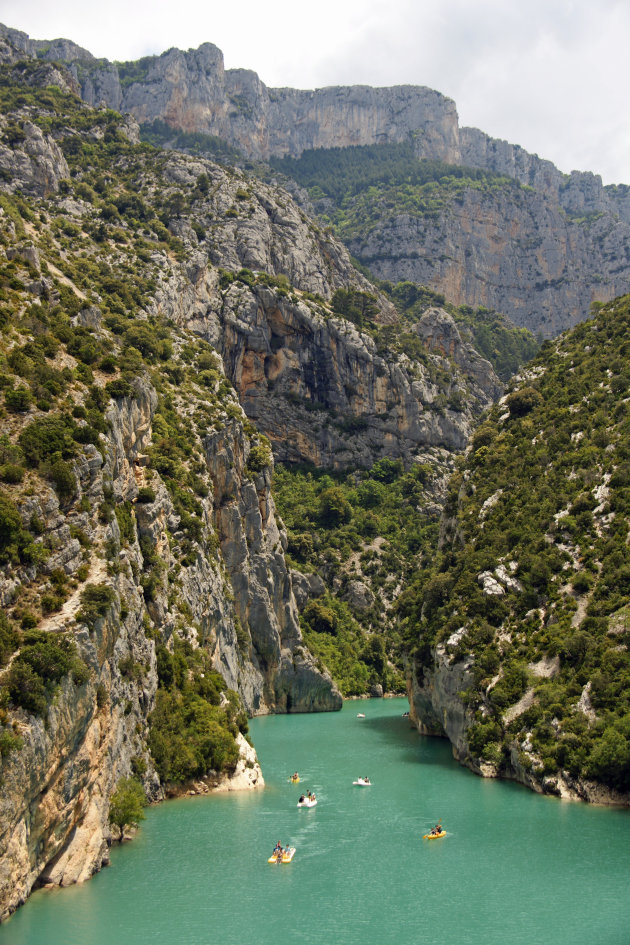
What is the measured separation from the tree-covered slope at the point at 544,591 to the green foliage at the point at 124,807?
2526 cm

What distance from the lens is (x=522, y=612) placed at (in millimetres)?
62719

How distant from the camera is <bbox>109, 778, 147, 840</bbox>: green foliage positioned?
39906mm

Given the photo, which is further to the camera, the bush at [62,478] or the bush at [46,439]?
the bush at [62,478]

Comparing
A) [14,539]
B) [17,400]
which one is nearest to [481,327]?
[17,400]

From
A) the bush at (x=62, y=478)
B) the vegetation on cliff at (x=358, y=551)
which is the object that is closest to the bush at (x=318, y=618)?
the vegetation on cliff at (x=358, y=551)

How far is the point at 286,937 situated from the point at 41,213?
97081mm

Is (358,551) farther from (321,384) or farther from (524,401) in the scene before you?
(524,401)

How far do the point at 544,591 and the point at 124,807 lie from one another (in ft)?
119

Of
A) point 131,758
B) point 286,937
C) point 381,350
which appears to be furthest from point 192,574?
point 381,350

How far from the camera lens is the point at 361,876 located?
123 ft

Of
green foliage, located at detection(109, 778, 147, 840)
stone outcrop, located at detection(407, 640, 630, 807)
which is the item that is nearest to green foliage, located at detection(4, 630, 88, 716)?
green foliage, located at detection(109, 778, 147, 840)

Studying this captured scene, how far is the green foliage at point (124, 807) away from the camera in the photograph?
39.9 metres

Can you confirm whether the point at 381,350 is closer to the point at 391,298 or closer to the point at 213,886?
the point at 391,298

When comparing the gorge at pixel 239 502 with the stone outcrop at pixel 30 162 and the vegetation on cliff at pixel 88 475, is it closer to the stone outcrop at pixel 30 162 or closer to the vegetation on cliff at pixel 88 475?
the vegetation on cliff at pixel 88 475
